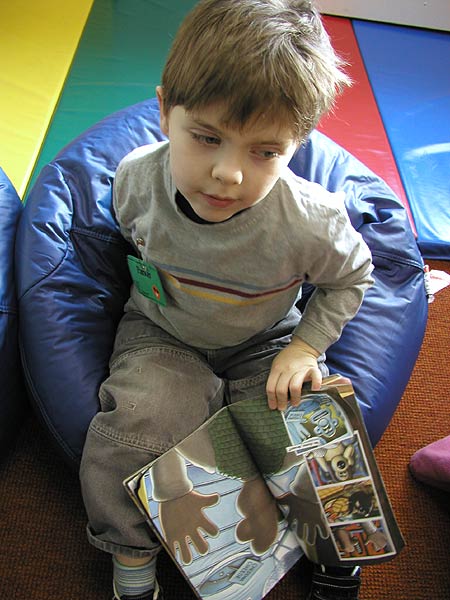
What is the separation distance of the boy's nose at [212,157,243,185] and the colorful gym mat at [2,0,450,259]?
3.14 ft

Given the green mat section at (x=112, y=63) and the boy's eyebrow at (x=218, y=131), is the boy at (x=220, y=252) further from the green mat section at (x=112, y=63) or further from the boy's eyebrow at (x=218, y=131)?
the green mat section at (x=112, y=63)

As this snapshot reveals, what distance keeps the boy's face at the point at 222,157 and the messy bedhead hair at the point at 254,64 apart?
0.02 m

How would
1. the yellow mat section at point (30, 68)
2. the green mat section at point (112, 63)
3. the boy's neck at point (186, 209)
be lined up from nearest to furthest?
the boy's neck at point (186, 209)
the yellow mat section at point (30, 68)
the green mat section at point (112, 63)

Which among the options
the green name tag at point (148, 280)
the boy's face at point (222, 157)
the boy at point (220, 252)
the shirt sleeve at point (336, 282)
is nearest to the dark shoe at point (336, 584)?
the boy at point (220, 252)

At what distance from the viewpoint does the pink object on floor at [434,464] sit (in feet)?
3.93

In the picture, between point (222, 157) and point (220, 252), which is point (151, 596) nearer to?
point (220, 252)

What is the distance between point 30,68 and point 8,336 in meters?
1.12

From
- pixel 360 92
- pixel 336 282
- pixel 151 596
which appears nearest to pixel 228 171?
pixel 336 282

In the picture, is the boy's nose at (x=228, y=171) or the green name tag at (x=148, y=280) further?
the green name tag at (x=148, y=280)

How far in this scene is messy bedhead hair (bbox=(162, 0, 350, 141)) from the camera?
0.70 meters

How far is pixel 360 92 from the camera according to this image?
2.08 m

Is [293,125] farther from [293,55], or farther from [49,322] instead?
[49,322]

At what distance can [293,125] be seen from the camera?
0.74m

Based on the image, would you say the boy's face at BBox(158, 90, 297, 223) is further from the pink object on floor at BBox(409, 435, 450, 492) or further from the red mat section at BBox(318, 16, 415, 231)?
the red mat section at BBox(318, 16, 415, 231)
